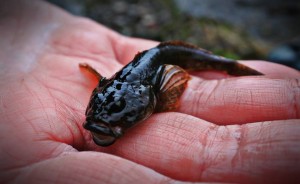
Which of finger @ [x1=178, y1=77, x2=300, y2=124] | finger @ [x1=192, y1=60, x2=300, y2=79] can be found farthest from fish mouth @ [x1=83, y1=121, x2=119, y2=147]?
finger @ [x1=192, y1=60, x2=300, y2=79]

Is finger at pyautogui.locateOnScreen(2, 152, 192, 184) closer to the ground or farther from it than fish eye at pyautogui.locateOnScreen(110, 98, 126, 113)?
closer to the ground

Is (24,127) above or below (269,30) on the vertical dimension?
above

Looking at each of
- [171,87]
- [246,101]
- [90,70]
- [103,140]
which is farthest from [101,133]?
[246,101]

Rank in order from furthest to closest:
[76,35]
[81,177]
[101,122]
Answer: [76,35] → [101,122] → [81,177]

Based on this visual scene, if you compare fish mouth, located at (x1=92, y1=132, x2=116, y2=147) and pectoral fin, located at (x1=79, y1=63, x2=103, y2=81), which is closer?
fish mouth, located at (x1=92, y1=132, x2=116, y2=147)

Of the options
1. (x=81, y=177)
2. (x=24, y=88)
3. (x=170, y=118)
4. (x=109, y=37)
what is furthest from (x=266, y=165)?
(x=109, y=37)

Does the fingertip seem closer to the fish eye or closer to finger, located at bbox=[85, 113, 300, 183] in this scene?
finger, located at bbox=[85, 113, 300, 183]

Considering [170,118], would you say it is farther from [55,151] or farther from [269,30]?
[269,30]
